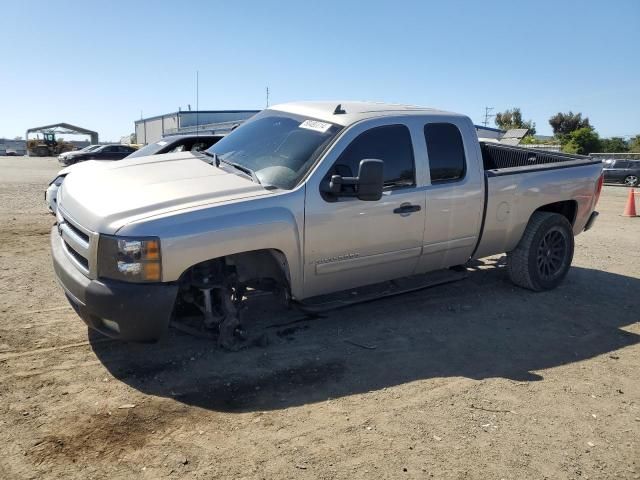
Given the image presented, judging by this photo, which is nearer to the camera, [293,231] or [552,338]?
[293,231]

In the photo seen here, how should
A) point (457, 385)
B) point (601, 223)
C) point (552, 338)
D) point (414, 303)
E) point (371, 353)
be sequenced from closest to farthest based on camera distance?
1. point (457, 385)
2. point (371, 353)
3. point (552, 338)
4. point (414, 303)
5. point (601, 223)

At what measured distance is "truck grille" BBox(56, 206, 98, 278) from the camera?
3.63 m

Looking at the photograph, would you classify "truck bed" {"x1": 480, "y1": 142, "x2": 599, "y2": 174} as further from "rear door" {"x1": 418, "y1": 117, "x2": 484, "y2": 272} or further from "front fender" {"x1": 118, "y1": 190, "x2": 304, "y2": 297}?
"front fender" {"x1": 118, "y1": 190, "x2": 304, "y2": 297}

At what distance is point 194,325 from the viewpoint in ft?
14.5

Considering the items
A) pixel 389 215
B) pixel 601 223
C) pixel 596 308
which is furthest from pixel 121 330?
pixel 601 223

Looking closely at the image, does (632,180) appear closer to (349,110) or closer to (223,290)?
(349,110)

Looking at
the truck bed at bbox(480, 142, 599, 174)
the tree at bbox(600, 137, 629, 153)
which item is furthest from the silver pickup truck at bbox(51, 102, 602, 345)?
the tree at bbox(600, 137, 629, 153)

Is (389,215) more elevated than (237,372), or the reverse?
(389,215)

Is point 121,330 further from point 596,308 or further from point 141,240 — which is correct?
point 596,308

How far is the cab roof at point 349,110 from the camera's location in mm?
4703

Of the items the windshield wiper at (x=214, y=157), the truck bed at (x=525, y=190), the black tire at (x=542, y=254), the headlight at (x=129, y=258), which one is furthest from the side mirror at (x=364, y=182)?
the black tire at (x=542, y=254)

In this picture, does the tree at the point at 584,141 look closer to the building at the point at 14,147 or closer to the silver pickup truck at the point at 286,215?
the silver pickup truck at the point at 286,215

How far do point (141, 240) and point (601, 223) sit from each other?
11537mm

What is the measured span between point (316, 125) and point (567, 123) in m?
64.7
